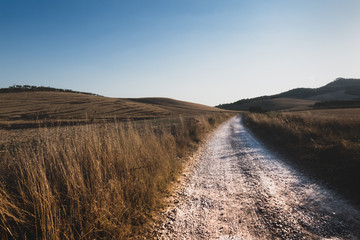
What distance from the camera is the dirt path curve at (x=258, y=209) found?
2.78m

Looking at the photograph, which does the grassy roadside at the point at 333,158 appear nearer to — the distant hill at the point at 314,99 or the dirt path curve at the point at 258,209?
the dirt path curve at the point at 258,209

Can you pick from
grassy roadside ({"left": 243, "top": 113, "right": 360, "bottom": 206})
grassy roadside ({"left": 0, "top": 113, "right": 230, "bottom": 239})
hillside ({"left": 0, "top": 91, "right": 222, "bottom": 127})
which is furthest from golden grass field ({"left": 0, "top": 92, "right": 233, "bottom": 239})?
hillside ({"left": 0, "top": 91, "right": 222, "bottom": 127})

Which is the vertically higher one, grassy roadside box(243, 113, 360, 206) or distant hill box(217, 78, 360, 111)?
distant hill box(217, 78, 360, 111)

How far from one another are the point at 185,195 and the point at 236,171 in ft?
8.18

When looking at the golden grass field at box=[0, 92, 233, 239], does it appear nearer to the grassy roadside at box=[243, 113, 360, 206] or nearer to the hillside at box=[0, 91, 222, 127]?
the grassy roadside at box=[243, 113, 360, 206]

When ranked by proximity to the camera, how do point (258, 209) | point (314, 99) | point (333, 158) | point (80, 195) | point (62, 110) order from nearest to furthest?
point (80, 195) → point (258, 209) → point (333, 158) → point (62, 110) → point (314, 99)

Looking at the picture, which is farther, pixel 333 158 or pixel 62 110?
pixel 62 110

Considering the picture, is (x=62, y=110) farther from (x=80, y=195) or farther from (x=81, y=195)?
(x=81, y=195)

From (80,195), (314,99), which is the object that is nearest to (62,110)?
(80,195)

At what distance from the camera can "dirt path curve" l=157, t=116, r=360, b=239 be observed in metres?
2.78

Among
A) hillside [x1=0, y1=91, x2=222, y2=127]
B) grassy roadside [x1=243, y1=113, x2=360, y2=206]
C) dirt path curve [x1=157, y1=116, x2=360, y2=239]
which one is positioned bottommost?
dirt path curve [x1=157, y1=116, x2=360, y2=239]

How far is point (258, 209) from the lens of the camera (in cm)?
343

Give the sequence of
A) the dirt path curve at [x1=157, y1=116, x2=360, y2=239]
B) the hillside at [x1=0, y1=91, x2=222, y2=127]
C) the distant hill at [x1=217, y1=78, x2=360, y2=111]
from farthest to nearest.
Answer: the distant hill at [x1=217, y1=78, x2=360, y2=111] → the hillside at [x1=0, y1=91, x2=222, y2=127] → the dirt path curve at [x1=157, y1=116, x2=360, y2=239]

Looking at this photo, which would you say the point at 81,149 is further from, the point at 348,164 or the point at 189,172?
the point at 348,164
